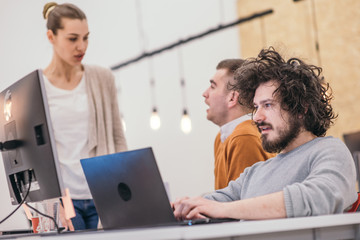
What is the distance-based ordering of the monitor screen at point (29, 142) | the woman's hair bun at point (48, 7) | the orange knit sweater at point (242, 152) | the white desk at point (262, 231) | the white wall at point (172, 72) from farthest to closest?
the white wall at point (172, 72), the woman's hair bun at point (48, 7), the orange knit sweater at point (242, 152), the monitor screen at point (29, 142), the white desk at point (262, 231)

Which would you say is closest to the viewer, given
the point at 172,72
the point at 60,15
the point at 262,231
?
the point at 262,231

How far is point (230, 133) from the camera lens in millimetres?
2639

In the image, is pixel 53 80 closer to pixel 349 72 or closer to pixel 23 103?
pixel 23 103

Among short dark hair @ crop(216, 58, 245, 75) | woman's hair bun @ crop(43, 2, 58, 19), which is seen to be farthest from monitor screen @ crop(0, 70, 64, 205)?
short dark hair @ crop(216, 58, 245, 75)

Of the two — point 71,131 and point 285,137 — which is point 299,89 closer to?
point 285,137

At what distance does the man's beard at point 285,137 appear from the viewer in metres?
1.78

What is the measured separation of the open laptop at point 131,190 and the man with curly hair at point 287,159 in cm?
11

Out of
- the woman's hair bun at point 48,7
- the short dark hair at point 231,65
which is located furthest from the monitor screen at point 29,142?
the short dark hair at point 231,65

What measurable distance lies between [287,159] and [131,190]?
54cm

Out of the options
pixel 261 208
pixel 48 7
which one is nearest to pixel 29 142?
pixel 261 208

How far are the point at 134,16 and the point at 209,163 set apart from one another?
2.23m

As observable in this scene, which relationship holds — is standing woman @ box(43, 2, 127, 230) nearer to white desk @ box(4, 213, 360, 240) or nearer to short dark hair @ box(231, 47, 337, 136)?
short dark hair @ box(231, 47, 337, 136)

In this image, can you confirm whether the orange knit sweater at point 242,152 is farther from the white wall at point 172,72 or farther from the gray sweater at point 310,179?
the white wall at point 172,72

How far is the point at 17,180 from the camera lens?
1.92m
